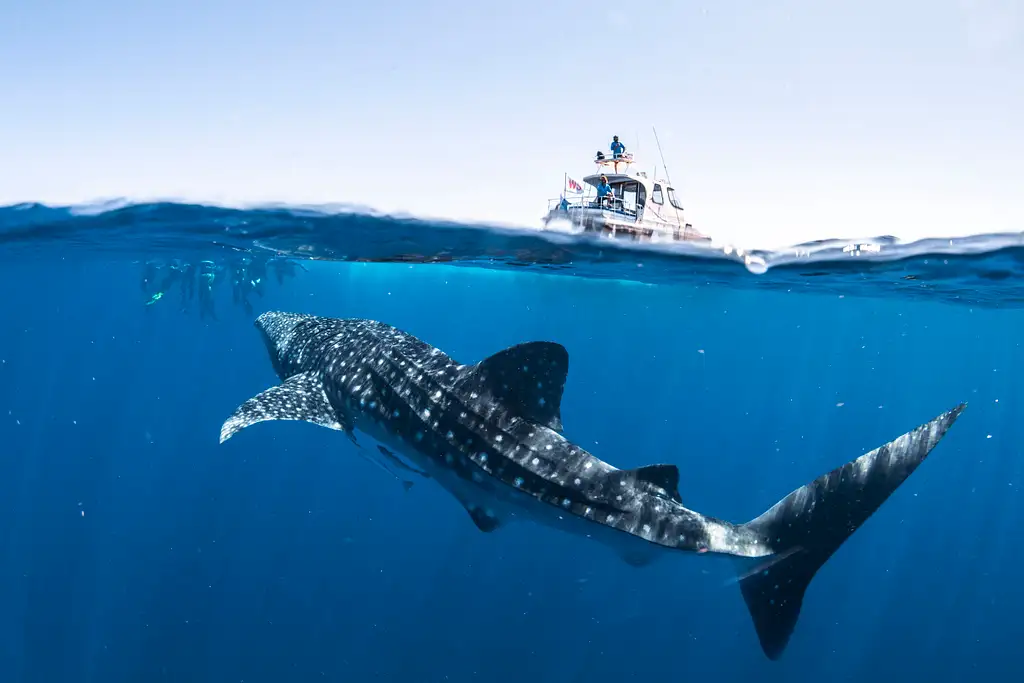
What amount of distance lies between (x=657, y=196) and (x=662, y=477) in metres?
12.0

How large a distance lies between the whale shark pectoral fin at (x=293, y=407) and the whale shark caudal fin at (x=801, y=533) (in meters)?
5.23

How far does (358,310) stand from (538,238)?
1885 inches

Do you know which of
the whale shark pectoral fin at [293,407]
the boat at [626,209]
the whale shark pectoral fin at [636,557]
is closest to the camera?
the whale shark pectoral fin at [636,557]

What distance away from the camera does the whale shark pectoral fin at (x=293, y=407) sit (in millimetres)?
6975

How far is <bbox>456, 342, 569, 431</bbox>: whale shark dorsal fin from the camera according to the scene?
622cm

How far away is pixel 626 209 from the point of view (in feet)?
50.6

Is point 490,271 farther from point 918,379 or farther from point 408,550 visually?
point 918,379

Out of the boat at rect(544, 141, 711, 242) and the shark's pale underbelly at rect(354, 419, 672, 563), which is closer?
the shark's pale underbelly at rect(354, 419, 672, 563)

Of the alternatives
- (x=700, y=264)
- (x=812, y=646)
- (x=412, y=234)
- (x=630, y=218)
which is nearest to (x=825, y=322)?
(x=812, y=646)

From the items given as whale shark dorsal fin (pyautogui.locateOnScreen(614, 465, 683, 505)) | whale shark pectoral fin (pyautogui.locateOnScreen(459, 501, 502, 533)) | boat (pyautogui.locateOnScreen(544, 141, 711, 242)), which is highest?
boat (pyautogui.locateOnScreen(544, 141, 711, 242))

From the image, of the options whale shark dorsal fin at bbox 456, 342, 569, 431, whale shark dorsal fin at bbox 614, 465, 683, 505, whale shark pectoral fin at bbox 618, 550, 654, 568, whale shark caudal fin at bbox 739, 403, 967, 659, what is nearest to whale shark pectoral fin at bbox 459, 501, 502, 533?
whale shark dorsal fin at bbox 456, 342, 569, 431

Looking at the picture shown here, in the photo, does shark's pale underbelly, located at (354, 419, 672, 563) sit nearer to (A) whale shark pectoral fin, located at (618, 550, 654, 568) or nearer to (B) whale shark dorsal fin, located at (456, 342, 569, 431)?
(A) whale shark pectoral fin, located at (618, 550, 654, 568)

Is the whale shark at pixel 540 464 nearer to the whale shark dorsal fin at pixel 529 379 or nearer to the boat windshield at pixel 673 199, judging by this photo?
the whale shark dorsal fin at pixel 529 379

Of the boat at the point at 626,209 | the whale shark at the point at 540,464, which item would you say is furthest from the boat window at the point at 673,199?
the whale shark at the point at 540,464
